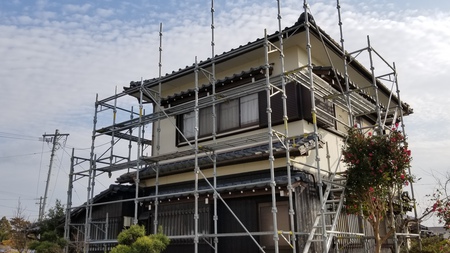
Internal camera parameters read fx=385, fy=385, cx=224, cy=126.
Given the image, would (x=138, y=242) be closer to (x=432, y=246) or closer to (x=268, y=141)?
(x=268, y=141)

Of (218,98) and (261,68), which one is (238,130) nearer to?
(218,98)

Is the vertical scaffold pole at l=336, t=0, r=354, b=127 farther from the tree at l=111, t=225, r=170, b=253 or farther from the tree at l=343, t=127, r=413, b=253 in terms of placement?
the tree at l=111, t=225, r=170, b=253

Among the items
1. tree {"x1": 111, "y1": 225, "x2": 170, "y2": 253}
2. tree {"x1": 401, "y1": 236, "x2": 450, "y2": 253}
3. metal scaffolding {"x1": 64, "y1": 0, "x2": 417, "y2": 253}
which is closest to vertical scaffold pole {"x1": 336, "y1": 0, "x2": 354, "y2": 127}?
metal scaffolding {"x1": 64, "y1": 0, "x2": 417, "y2": 253}

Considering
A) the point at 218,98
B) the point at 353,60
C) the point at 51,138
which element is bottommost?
the point at 218,98

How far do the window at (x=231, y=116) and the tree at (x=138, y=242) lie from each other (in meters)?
4.30

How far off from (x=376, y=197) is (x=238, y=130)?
185 inches

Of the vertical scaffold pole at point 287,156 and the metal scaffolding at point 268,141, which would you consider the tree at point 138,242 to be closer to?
the metal scaffolding at point 268,141

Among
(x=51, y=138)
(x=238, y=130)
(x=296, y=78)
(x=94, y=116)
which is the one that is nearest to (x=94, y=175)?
(x=94, y=116)

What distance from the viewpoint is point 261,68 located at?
38.3 feet

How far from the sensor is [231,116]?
12.8 metres

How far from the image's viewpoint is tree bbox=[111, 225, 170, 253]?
9.30 meters

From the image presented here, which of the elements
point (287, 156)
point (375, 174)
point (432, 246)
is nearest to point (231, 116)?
point (287, 156)

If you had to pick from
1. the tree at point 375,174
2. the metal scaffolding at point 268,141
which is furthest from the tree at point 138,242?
the tree at point 375,174

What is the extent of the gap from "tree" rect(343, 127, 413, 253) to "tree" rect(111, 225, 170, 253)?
487 cm
